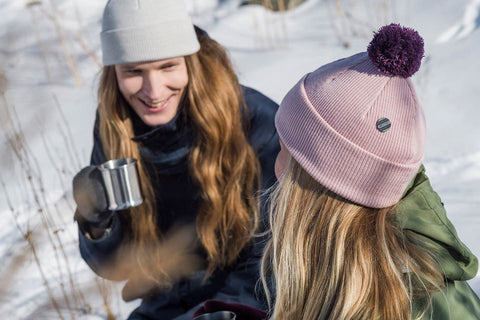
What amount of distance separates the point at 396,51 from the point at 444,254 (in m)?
0.50

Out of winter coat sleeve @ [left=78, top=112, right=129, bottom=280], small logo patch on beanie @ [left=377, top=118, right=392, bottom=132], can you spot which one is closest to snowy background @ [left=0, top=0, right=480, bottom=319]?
winter coat sleeve @ [left=78, top=112, right=129, bottom=280]

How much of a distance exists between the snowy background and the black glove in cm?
23

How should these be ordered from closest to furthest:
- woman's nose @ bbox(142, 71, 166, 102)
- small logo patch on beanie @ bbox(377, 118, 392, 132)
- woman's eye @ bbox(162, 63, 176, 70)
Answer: small logo patch on beanie @ bbox(377, 118, 392, 132) → woman's nose @ bbox(142, 71, 166, 102) → woman's eye @ bbox(162, 63, 176, 70)

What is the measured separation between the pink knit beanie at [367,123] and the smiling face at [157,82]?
3.01 feet

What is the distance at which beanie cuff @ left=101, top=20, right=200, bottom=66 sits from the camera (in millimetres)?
2154

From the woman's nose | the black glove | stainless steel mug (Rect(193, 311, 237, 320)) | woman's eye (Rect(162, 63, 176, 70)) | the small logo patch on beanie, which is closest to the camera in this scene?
the small logo patch on beanie

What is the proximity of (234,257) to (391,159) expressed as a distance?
111 cm

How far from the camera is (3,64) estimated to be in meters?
0.42

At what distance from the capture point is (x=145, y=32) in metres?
2.17

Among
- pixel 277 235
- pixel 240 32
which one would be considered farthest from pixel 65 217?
pixel 240 32

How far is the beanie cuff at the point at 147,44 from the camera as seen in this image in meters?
2.15

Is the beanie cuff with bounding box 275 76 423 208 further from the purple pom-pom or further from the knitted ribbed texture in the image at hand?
the purple pom-pom

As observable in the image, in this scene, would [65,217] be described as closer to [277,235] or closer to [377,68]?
[277,235]

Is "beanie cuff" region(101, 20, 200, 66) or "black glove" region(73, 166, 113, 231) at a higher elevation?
"beanie cuff" region(101, 20, 200, 66)
